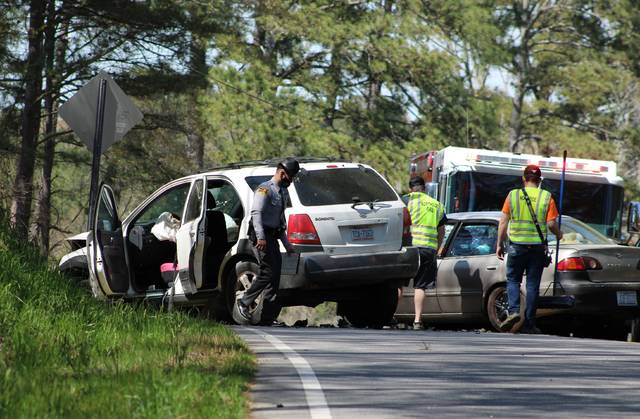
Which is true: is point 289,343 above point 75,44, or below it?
below

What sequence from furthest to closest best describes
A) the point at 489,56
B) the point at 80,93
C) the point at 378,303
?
the point at 489,56 → the point at 378,303 → the point at 80,93

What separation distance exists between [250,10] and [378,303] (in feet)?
72.7

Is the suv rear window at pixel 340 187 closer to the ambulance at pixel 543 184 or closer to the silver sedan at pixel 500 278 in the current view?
the silver sedan at pixel 500 278

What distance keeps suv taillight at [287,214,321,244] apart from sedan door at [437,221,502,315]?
2398mm

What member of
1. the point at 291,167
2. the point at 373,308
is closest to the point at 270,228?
the point at 291,167

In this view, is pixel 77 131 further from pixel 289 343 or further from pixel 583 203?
pixel 583 203

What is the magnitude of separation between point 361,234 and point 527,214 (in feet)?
5.71

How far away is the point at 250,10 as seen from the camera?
36.5 m

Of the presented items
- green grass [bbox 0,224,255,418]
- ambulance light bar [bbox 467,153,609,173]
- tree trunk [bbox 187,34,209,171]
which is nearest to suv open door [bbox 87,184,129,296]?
green grass [bbox 0,224,255,418]

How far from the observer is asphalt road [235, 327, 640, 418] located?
7.33m

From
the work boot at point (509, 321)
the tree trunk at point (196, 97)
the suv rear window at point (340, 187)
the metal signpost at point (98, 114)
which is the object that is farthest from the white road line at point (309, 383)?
the tree trunk at point (196, 97)

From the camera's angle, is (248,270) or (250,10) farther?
(250,10)

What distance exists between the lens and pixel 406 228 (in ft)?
47.9

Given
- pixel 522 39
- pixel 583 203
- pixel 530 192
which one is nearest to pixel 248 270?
pixel 530 192
